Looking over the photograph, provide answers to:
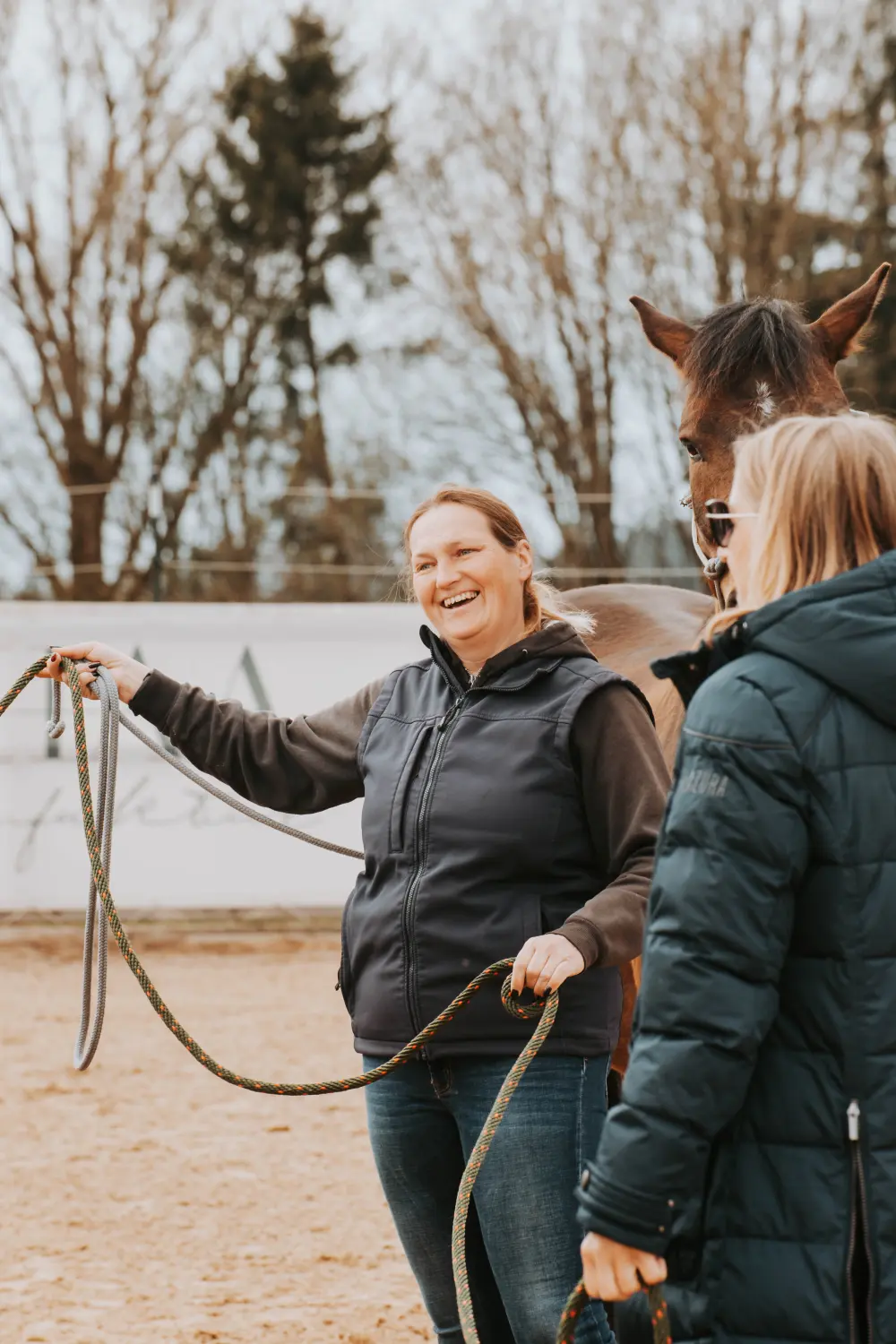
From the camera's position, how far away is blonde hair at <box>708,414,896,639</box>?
143cm

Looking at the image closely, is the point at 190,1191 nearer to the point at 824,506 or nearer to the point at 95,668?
the point at 95,668

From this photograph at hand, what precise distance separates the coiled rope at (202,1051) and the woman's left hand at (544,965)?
4cm

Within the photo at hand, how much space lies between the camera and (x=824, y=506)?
1.43 metres

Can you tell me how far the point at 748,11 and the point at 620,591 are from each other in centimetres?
1197

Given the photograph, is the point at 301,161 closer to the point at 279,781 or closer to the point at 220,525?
the point at 220,525

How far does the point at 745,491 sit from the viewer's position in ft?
4.93

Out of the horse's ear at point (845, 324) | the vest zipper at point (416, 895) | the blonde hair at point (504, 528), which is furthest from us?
the horse's ear at point (845, 324)

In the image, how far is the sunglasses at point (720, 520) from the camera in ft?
5.18

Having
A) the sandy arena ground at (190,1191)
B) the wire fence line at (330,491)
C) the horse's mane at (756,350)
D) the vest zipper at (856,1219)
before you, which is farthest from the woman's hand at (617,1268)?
the wire fence line at (330,491)

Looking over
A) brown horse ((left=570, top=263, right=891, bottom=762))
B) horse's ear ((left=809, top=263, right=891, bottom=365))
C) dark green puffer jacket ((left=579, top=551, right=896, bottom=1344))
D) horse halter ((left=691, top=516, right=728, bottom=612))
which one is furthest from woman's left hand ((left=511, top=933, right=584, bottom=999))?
horse's ear ((left=809, top=263, right=891, bottom=365))

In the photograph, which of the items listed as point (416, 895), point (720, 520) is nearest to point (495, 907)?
point (416, 895)

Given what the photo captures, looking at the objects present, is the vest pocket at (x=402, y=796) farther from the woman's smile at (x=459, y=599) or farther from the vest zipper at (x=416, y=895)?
the woman's smile at (x=459, y=599)

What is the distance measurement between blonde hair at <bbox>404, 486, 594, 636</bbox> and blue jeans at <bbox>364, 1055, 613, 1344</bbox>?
0.66 metres

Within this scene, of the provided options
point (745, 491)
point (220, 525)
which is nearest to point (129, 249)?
point (220, 525)
